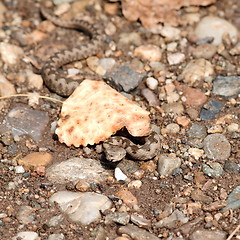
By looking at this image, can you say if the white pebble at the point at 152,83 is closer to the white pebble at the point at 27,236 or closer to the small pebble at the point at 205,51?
the small pebble at the point at 205,51

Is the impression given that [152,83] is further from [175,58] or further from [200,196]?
[200,196]

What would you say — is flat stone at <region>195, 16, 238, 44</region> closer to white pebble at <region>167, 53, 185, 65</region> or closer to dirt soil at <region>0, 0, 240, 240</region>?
dirt soil at <region>0, 0, 240, 240</region>

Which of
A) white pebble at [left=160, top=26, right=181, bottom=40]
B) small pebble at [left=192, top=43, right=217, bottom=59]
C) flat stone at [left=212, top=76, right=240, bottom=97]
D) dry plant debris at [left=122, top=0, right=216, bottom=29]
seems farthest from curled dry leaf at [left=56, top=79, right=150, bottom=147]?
dry plant debris at [left=122, top=0, right=216, bottom=29]

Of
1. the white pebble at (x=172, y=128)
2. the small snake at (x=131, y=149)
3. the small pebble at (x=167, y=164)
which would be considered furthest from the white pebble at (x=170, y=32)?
the small pebble at (x=167, y=164)

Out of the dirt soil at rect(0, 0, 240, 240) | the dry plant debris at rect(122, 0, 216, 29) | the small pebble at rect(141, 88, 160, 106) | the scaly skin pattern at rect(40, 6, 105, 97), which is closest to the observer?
the dirt soil at rect(0, 0, 240, 240)

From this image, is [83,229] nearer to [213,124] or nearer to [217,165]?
[217,165]
